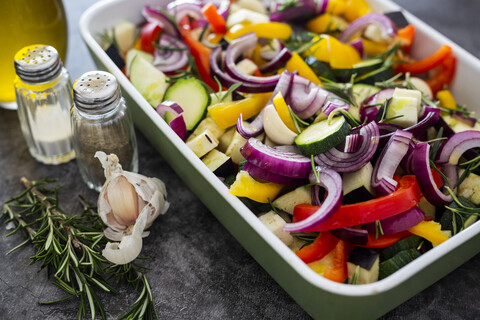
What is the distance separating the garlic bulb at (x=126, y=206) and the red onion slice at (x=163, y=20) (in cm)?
74

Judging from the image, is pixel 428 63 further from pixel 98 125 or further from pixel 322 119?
pixel 98 125

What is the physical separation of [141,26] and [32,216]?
Answer: 968 mm

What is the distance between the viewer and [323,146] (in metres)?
1.61

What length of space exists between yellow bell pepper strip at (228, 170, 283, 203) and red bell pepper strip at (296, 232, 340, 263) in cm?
19

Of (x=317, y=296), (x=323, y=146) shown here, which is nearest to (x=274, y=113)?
(x=323, y=146)

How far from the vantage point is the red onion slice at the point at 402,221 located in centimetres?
156

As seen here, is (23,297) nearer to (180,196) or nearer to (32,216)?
(32,216)

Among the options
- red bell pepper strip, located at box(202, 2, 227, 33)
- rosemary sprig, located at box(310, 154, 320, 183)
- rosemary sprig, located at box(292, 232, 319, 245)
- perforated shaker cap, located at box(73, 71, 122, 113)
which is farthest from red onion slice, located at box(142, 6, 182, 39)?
rosemary sprig, located at box(292, 232, 319, 245)

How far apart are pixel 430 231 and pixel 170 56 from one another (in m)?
1.21

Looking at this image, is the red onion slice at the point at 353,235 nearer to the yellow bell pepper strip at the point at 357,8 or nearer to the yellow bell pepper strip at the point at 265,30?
the yellow bell pepper strip at the point at 265,30

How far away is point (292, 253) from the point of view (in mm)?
1437

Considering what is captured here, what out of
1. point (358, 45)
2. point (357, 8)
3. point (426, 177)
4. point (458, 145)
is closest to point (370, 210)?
point (426, 177)

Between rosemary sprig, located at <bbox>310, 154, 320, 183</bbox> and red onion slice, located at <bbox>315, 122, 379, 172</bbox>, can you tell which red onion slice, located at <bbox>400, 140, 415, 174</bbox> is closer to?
red onion slice, located at <bbox>315, 122, 379, 172</bbox>

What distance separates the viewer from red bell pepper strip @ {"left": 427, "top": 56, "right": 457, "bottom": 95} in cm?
213
